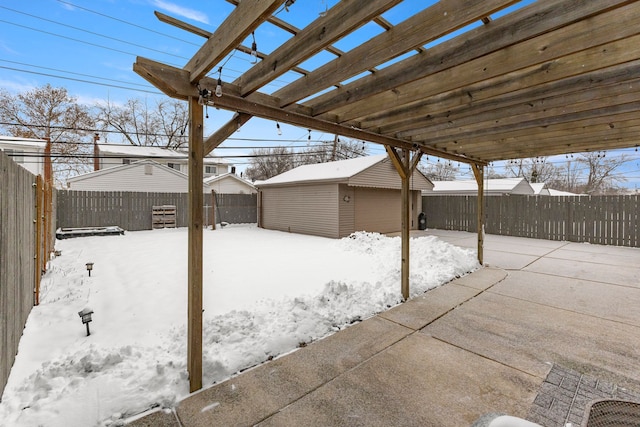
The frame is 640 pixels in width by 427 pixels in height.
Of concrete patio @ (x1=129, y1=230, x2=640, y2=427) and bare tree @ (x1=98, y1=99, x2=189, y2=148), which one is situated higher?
bare tree @ (x1=98, y1=99, x2=189, y2=148)

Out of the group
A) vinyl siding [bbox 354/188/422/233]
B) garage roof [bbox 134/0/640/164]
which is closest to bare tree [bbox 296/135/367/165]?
vinyl siding [bbox 354/188/422/233]

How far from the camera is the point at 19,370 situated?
2.38 m

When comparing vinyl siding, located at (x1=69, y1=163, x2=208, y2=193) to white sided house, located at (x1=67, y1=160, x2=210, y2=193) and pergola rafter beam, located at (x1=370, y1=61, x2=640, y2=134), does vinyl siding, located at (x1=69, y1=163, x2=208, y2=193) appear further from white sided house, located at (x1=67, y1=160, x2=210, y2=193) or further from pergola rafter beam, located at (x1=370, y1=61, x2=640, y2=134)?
pergola rafter beam, located at (x1=370, y1=61, x2=640, y2=134)

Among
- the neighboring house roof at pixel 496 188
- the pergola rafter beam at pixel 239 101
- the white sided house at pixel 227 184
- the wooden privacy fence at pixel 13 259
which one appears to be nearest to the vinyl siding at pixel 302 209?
the pergola rafter beam at pixel 239 101

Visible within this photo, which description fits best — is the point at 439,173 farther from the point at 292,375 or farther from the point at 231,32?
the point at 231,32

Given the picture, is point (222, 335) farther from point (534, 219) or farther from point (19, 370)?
point (534, 219)

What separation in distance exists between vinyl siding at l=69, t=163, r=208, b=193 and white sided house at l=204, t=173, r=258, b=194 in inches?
165

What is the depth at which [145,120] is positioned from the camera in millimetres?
24000

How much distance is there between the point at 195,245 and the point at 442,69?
2260 millimetres

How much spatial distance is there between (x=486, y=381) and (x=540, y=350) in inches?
35.9

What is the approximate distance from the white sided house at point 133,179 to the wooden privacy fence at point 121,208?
4.98 metres

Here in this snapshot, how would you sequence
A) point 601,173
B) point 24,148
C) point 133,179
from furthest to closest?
point 601,173 → point 133,179 → point 24,148

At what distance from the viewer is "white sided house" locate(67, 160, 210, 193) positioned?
1627 centimetres

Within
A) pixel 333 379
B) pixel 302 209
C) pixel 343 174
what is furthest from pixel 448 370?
pixel 302 209
